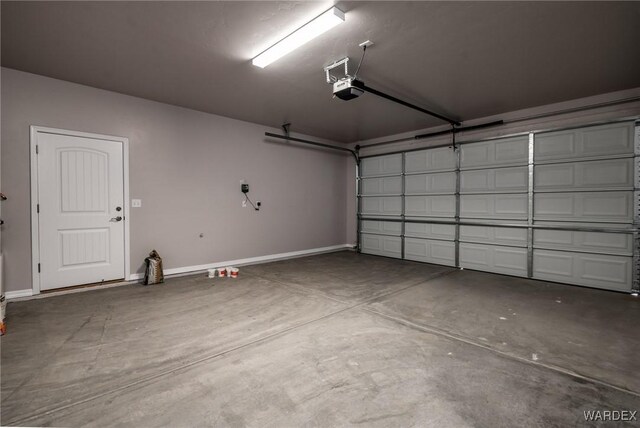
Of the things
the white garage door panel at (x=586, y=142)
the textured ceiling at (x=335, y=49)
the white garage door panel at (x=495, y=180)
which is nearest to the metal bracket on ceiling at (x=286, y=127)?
the textured ceiling at (x=335, y=49)

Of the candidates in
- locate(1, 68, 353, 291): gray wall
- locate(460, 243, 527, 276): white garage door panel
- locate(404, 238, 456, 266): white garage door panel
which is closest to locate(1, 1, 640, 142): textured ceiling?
locate(1, 68, 353, 291): gray wall

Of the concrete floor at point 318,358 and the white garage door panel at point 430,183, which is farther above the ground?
the white garage door panel at point 430,183

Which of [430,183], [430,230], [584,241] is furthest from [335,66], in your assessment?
[584,241]

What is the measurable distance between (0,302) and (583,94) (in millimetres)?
7773

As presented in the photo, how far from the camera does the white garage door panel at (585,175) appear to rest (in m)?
4.26

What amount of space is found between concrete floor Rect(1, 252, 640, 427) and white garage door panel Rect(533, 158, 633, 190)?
163cm

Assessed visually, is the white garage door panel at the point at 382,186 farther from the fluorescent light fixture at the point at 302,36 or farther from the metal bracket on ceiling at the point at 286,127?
the fluorescent light fixture at the point at 302,36

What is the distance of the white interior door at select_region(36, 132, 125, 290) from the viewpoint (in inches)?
155

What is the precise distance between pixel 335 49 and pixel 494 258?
15.1ft

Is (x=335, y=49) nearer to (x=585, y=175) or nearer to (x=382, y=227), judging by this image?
(x=585, y=175)

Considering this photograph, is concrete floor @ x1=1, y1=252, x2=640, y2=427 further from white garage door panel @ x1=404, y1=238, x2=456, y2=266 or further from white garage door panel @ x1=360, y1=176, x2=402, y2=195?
white garage door panel @ x1=360, y1=176, x2=402, y2=195

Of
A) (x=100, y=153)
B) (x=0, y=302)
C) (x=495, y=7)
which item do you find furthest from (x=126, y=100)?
(x=495, y=7)

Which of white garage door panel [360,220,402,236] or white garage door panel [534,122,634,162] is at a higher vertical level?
white garage door panel [534,122,634,162]

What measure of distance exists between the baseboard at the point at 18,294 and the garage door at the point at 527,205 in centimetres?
632
